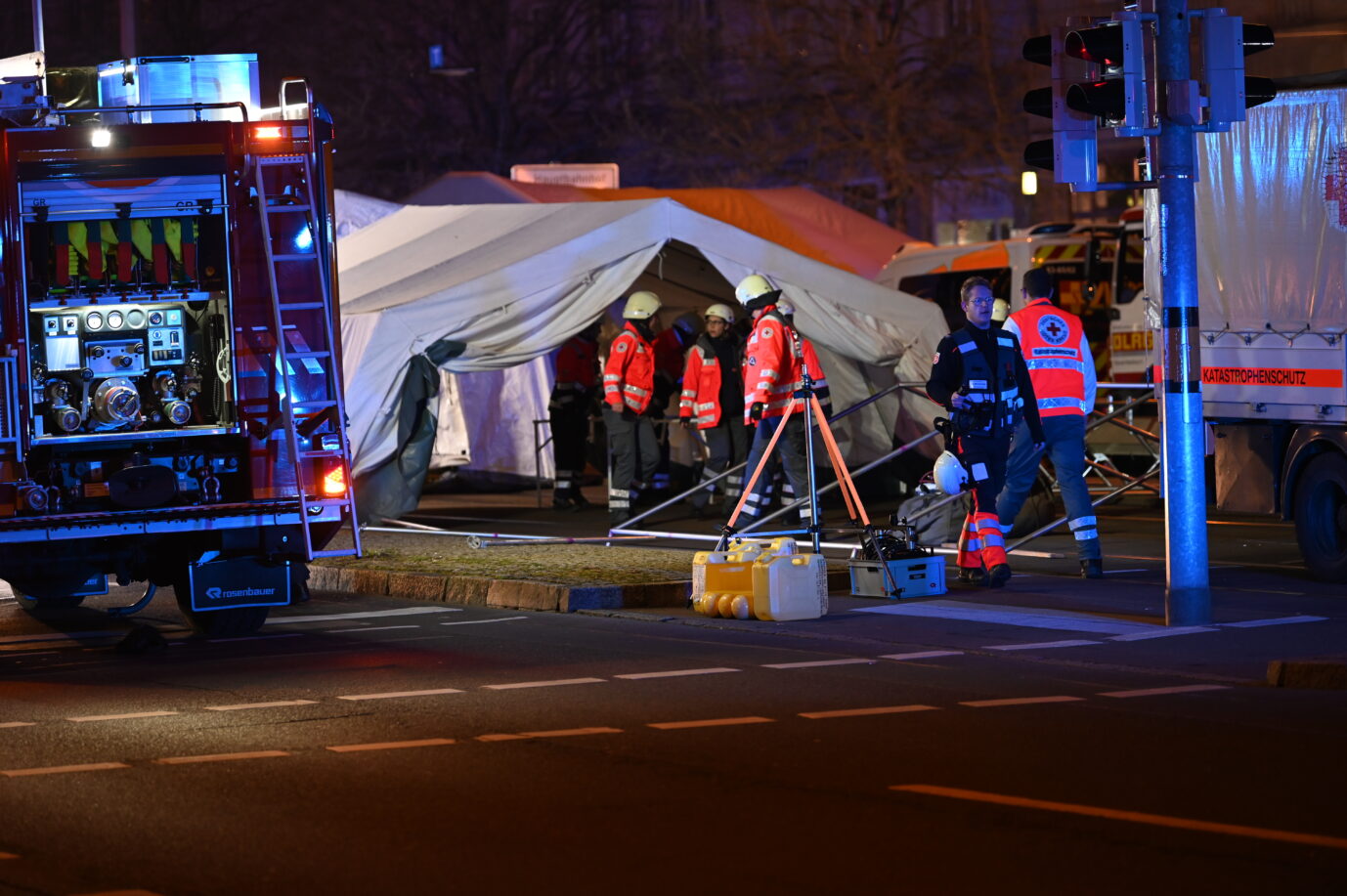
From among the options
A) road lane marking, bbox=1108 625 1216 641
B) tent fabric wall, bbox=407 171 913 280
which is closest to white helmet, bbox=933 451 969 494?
road lane marking, bbox=1108 625 1216 641

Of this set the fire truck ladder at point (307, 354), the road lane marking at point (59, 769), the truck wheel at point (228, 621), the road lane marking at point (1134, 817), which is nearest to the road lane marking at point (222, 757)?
the road lane marking at point (59, 769)

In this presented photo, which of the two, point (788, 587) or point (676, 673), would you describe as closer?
point (676, 673)

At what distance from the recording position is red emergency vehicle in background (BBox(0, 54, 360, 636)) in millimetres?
11867

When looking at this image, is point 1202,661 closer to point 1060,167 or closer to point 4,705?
point 1060,167

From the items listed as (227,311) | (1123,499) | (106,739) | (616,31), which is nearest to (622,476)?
(1123,499)

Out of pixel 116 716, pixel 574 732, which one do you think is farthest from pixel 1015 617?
pixel 116 716

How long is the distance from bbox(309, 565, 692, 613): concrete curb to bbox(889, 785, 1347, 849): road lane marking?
6.02m

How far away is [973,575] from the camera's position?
44.9ft

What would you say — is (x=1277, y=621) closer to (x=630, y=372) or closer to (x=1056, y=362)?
→ (x=1056, y=362)

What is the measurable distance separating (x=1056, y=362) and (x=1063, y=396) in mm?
242

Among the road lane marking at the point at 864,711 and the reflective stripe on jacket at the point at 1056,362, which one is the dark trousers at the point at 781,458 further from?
the road lane marking at the point at 864,711

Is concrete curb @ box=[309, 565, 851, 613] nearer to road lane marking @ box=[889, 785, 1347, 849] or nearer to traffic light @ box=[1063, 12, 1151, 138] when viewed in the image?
traffic light @ box=[1063, 12, 1151, 138]

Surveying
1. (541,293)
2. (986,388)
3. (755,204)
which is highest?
(755,204)

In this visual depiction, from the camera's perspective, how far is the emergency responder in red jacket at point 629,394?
19906 mm
